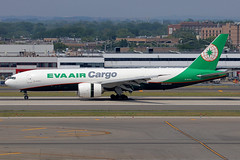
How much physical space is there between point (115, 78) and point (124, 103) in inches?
195

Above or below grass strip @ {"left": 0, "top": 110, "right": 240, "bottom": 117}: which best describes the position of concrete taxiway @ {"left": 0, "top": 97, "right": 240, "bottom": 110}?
below

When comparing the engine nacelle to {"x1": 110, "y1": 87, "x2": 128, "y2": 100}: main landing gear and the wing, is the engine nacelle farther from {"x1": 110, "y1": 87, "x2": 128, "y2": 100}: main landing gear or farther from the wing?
{"x1": 110, "y1": 87, "x2": 128, "y2": 100}: main landing gear

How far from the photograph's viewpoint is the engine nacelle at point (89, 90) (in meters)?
53.1

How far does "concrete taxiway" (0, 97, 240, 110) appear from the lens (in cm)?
4712

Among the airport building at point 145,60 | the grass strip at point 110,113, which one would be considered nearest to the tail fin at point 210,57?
the grass strip at point 110,113

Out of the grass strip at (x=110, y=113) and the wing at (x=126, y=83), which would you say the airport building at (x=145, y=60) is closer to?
the wing at (x=126, y=83)
